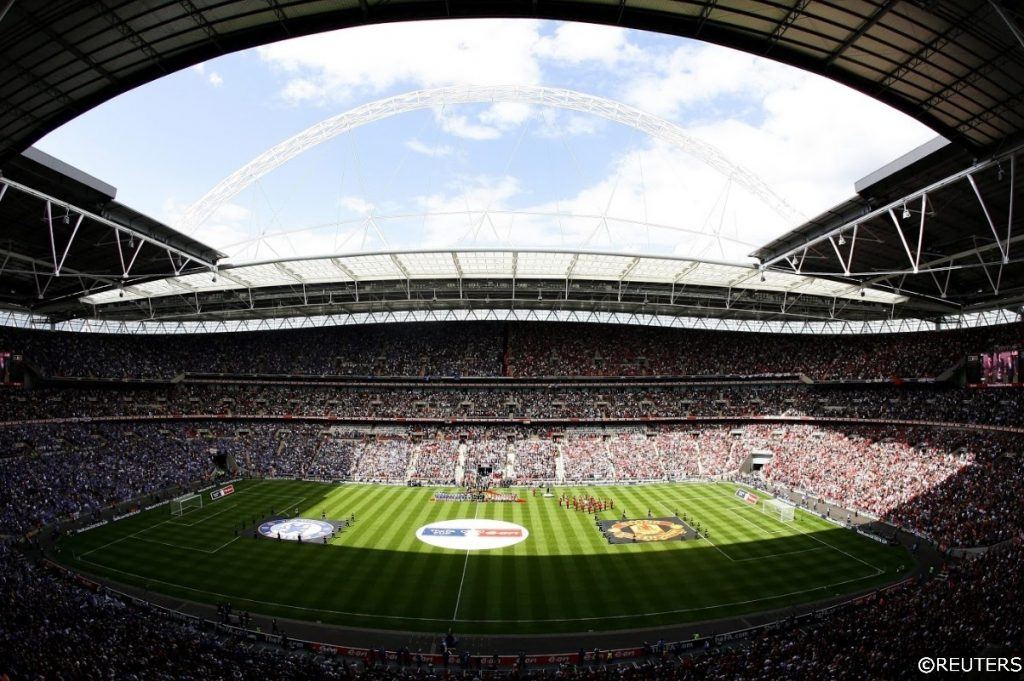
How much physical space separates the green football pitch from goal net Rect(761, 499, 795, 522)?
1.81ft

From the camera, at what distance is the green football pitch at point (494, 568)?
2438 centimetres

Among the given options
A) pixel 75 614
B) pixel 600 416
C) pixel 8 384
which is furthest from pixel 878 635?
pixel 8 384

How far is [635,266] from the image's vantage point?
143ft

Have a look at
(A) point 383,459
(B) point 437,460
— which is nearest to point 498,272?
(B) point 437,460

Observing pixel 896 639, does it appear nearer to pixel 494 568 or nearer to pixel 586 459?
pixel 494 568

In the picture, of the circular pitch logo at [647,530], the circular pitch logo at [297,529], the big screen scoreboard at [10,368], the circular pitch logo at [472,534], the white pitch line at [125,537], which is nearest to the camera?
the white pitch line at [125,537]

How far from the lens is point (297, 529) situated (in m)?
35.0

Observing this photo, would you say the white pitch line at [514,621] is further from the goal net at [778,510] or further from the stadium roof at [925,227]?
the stadium roof at [925,227]

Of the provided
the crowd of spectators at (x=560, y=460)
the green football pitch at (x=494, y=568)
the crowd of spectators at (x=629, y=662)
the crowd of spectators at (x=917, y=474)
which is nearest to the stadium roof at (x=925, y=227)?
the crowd of spectators at (x=917, y=474)

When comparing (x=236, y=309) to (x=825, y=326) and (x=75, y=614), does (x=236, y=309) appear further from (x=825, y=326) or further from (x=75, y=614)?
(x=825, y=326)

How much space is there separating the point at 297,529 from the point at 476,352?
113ft

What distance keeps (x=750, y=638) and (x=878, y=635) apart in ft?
20.7

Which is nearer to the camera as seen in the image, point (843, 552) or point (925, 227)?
point (925, 227)

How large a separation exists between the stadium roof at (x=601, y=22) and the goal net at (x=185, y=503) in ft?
90.2
